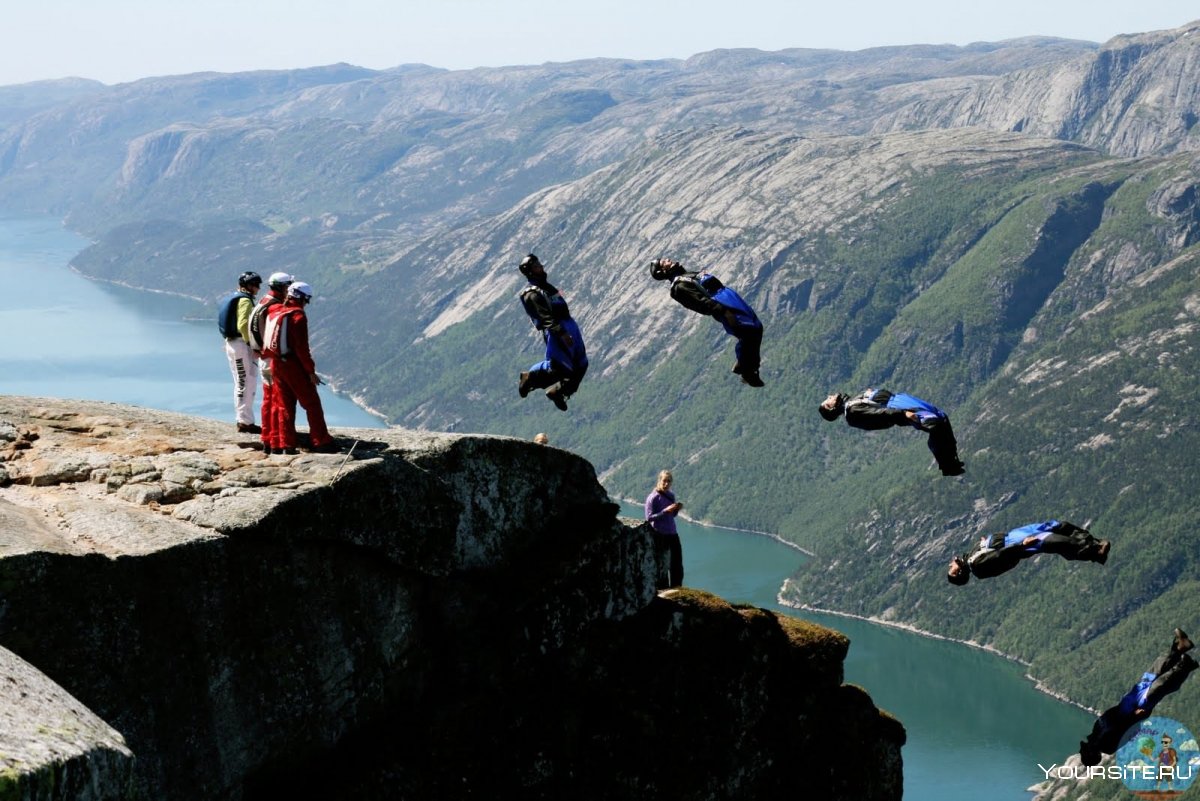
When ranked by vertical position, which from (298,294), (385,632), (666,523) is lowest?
(385,632)

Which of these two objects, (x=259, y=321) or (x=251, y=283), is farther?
(x=251, y=283)

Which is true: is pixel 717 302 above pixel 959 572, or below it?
above

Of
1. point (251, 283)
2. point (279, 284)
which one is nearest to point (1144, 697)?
point (279, 284)

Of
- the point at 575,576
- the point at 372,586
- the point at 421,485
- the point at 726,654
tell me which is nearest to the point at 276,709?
the point at 372,586

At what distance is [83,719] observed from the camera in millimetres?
20547

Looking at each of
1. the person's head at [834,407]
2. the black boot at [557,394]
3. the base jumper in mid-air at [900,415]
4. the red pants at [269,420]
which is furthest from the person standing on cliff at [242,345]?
the base jumper in mid-air at [900,415]

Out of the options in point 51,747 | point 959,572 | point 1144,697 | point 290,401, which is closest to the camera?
point 51,747

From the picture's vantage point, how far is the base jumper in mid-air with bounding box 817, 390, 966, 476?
31.5 meters

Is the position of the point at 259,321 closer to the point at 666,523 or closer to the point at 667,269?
the point at 667,269

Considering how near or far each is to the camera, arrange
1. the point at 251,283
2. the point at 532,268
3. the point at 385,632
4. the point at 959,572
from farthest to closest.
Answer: the point at 251,283
the point at 532,268
the point at 385,632
the point at 959,572

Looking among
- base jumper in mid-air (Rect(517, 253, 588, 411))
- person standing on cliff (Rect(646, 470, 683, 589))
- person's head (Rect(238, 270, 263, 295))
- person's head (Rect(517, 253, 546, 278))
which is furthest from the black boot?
person's head (Rect(238, 270, 263, 295))

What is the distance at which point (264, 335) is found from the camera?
34594 mm

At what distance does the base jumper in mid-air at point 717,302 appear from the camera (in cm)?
3497

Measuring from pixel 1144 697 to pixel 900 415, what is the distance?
13255 mm
